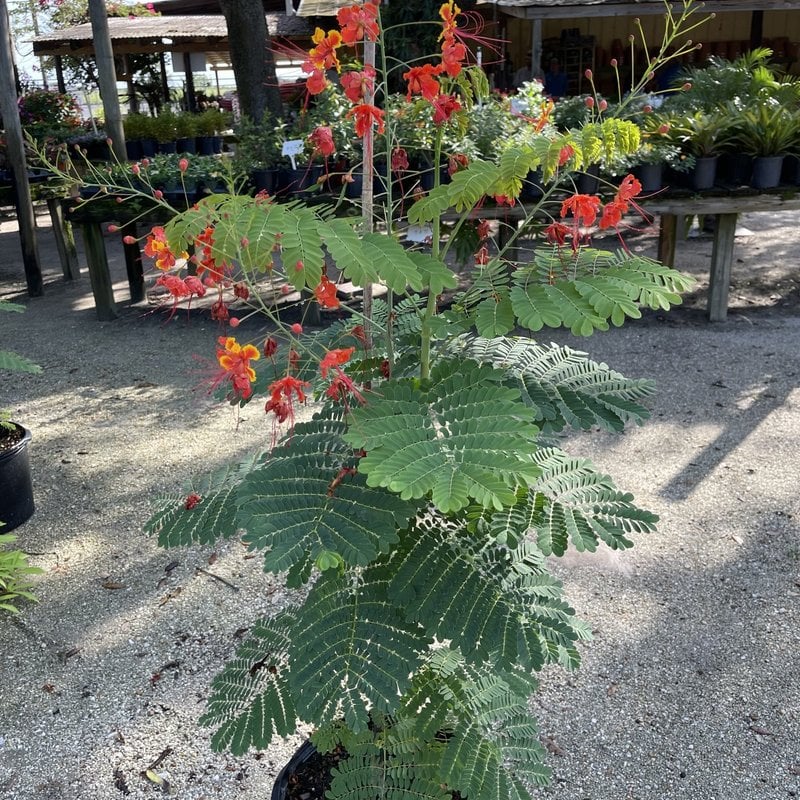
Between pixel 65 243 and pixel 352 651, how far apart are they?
7277 millimetres

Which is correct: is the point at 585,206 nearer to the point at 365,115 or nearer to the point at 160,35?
the point at 365,115

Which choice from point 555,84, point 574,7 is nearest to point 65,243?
point 574,7

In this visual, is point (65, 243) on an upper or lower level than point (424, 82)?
lower

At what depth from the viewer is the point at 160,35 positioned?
41.9ft

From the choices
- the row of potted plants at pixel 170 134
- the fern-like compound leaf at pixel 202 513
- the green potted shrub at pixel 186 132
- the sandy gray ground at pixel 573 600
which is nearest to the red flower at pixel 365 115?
the sandy gray ground at pixel 573 600

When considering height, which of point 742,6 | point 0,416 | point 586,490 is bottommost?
point 0,416

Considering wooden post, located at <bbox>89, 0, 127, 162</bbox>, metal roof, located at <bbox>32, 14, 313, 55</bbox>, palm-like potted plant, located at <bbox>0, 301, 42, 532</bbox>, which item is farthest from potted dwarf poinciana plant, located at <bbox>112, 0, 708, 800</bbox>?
metal roof, located at <bbox>32, 14, 313, 55</bbox>

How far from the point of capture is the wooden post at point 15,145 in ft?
22.9

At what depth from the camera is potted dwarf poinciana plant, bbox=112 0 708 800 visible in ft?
5.10

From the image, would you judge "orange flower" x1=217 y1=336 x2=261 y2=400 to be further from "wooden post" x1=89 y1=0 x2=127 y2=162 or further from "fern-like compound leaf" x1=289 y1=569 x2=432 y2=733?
"wooden post" x1=89 y1=0 x2=127 y2=162

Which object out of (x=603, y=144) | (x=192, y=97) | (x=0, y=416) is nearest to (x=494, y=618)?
(x=603, y=144)

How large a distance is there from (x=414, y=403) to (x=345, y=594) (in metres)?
0.44

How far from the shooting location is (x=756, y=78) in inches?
267

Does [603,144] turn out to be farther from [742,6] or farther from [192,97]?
[192,97]
